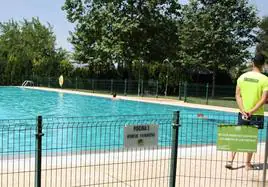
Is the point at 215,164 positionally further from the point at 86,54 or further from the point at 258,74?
the point at 86,54

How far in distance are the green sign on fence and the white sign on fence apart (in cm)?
80

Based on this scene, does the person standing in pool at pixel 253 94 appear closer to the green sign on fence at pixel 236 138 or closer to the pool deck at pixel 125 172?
the pool deck at pixel 125 172

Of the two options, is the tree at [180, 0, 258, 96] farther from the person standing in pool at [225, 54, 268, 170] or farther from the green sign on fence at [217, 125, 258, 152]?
the green sign on fence at [217, 125, 258, 152]

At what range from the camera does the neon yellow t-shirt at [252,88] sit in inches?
268

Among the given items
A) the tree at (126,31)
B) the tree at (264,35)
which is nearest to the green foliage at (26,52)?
the tree at (126,31)

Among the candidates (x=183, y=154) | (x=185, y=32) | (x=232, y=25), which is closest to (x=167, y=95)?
(x=185, y=32)

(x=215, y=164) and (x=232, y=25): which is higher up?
(x=232, y=25)

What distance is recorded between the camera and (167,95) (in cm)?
3506

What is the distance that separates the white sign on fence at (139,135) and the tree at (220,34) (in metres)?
28.2

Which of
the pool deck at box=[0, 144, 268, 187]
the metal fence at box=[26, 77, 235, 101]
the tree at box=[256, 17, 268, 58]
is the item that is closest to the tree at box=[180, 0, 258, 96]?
the metal fence at box=[26, 77, 235, 101]

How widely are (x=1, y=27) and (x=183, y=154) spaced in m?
51.1

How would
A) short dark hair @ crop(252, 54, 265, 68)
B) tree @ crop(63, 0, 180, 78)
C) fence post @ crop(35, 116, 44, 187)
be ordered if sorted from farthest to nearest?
tree @ crop(63, 0, 180, 78)
short dark hair @ crop(252, 54, 265, 68)
fence post @ crop(35, 116, 44, 187)

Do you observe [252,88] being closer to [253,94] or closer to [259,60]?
[253,94]

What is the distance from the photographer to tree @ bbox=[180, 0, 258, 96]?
32531 mm
